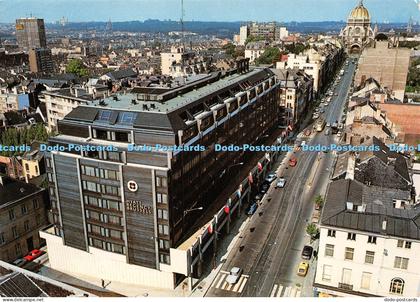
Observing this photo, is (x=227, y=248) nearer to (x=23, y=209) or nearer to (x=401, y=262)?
(x=401, y=262)

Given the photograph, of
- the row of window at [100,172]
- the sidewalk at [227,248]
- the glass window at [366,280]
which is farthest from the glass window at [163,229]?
the glass window at [366,280]

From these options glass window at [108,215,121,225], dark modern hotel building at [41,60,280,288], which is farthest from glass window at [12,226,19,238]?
glass window at [108,215,121,225]

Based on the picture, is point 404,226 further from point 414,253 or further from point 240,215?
point 240,215

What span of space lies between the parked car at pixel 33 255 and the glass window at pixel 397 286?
6016cm

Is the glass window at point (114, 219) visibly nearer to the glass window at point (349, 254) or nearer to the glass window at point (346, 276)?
the glass window at point (349, 254)

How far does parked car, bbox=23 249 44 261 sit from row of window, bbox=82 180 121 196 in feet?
69.9

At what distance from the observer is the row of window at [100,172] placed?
59.8 metres

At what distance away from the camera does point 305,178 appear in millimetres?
102812

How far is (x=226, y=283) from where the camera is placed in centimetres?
6412

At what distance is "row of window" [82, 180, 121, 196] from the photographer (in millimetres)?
60469

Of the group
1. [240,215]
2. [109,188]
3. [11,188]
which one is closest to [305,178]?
[240,215]

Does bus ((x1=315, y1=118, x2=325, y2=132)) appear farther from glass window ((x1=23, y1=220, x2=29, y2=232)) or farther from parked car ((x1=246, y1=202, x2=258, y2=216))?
A: glass window ((x1=23, y1=220, x2=29, y2=232))

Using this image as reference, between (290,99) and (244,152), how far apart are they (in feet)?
174

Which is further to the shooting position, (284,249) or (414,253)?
(284,249)
